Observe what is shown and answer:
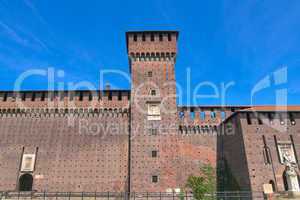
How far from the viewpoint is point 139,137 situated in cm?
2097

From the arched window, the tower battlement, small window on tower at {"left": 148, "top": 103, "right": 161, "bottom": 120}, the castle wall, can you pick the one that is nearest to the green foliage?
the castle wall

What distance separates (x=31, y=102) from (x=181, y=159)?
1466cm

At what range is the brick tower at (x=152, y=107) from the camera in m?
19.7

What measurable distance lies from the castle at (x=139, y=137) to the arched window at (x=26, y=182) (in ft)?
0.28

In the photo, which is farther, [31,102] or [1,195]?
[31,102]

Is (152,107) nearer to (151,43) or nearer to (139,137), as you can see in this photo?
(139,137)

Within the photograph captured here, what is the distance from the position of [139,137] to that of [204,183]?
21.3 ft

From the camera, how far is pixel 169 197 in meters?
18.7

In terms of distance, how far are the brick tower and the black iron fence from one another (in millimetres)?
576

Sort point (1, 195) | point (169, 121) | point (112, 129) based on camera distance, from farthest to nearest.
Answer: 1. point (112, 129)
2. point (169, 121)
3. point (1, 195)

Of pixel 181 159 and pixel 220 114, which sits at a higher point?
pixel 220 114

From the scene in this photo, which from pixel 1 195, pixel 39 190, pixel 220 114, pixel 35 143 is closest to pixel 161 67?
pixel 220 114

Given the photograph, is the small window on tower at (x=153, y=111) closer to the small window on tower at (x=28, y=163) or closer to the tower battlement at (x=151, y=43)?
the tower battlement at (x=151, y=43)

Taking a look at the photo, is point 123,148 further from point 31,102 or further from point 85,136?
point 31,102
